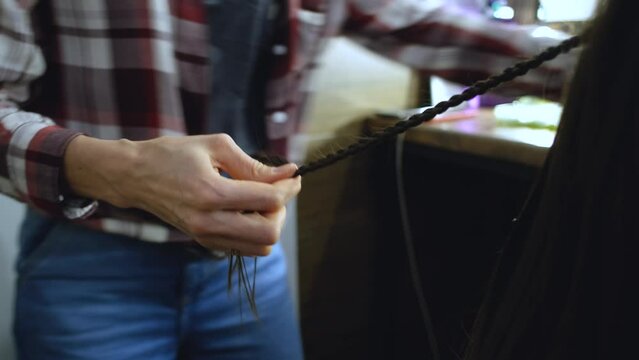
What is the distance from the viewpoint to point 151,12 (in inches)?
19.9

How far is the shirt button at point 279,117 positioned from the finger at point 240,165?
10.1 inches

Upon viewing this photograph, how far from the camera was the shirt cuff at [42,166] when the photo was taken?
0.44m

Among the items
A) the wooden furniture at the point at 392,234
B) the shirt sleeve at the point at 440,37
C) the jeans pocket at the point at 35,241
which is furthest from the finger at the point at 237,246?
the wooden furniture at the point at 392,234

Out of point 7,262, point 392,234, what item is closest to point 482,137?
point 392,234

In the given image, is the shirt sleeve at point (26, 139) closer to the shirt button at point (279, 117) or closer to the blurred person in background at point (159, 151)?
the blurred person in background at point (159, 151)

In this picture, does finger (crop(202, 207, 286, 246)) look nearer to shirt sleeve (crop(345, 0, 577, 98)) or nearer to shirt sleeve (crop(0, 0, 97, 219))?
shirt sleeve (crop(0, 0, 97, 219))

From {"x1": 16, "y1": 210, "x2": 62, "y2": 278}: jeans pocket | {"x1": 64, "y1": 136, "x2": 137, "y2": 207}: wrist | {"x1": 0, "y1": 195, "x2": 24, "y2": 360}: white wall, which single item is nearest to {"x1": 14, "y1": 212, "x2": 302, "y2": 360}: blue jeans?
{"x1": 16, "y1": 210, "x2": 62, "y2": 278}: jeans pocket

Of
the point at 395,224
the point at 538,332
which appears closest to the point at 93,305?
the point at 538,332

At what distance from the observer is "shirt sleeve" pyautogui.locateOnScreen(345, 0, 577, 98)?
0.63 metres

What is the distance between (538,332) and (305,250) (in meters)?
0.97

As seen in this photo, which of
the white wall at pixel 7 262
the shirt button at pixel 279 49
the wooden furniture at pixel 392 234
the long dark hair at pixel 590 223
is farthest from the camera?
the wooden furniture at pixel 392 234

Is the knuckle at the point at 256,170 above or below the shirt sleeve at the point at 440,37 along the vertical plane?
below

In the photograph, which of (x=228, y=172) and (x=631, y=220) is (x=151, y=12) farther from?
(x=631, y=220)

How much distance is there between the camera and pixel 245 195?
1.16 ft
